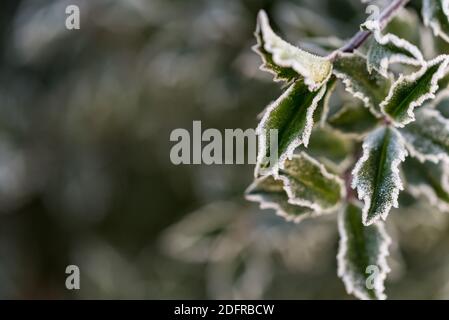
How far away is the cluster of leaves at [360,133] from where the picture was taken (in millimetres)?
855

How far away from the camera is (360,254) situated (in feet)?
3.39

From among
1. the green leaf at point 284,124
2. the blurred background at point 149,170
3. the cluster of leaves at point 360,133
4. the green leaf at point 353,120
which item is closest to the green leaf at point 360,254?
the cluster of leaves at point 360,133

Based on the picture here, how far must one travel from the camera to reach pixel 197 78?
1.72 metres

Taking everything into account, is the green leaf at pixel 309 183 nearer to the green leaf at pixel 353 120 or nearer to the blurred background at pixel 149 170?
the green leaf at pixel 353 120

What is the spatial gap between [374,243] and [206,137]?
0.60m

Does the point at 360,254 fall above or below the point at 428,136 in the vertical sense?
below

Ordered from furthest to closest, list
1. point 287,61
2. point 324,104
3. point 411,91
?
point 324,104 < point 411,91 < point 287,61

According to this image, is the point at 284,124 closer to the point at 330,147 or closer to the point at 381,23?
the point at 381,23

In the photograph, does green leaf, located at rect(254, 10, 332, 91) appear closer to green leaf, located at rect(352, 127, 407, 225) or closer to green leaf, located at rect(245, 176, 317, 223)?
green leaf, located at rect(352, 127, 407, 225)

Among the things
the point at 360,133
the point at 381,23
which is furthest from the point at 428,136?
the point at 381,23

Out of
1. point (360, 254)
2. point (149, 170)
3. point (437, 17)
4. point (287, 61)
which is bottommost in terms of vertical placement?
point (360, 254)

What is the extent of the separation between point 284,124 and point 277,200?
226mm
